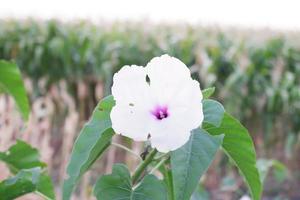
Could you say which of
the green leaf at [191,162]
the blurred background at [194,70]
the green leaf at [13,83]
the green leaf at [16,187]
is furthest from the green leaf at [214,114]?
the blurred background at [194,70]

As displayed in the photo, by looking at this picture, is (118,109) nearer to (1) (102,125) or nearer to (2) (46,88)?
(1) (102,125)

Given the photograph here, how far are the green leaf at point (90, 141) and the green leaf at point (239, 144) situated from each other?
13 cm

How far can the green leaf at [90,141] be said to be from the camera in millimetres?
841

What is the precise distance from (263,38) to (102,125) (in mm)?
5309

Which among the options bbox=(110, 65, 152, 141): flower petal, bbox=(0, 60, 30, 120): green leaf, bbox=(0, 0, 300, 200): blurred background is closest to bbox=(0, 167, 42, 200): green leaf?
bbox=(110, 65, 152, 141): flower petal

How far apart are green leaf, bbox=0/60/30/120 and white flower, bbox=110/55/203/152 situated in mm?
588

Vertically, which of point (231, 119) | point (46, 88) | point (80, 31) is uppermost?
point (231, 119)

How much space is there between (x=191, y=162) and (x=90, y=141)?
0.15m

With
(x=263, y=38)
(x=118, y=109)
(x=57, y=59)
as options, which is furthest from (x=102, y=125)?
(x=263, y=38)

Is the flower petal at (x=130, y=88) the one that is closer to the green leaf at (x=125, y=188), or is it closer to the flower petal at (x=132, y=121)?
the flower petal at (x=132, y=121)

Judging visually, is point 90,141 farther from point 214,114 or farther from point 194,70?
point 194,70

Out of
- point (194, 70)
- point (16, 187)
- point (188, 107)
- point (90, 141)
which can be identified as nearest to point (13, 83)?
point (16, 187)

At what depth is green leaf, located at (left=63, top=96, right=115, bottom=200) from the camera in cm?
84

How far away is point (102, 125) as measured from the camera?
0.85m
